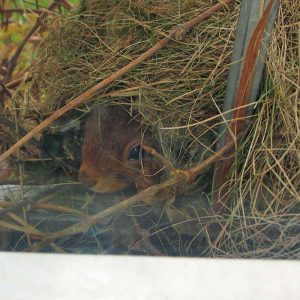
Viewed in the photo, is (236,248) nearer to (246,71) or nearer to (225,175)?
(225,175)

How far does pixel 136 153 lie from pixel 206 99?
17 cm

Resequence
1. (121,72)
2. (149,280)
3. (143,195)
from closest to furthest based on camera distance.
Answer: (149,280), (143,195), (121,72)

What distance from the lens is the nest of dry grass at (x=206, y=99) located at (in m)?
1.03

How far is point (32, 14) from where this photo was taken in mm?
1688

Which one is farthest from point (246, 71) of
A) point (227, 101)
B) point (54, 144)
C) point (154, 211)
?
point (54, 144)

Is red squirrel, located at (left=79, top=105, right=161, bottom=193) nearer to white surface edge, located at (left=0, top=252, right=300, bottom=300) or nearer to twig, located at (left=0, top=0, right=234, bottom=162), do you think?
twig, located at (left=0, top=0, right=234, bottom=162)

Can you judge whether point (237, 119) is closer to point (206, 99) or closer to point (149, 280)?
point (206, 99)

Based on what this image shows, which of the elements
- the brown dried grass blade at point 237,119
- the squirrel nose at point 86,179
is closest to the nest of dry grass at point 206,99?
the brown dried grass blade at point 237,119

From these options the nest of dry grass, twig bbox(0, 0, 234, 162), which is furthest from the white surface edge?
twig bbox(0, 0, 234, 162)

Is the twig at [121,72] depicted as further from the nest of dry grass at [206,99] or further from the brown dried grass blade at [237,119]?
the brown dried grass blade at [237,119]

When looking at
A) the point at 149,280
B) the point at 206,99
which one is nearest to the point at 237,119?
the point at 206,99

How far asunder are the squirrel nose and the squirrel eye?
3.2 inches

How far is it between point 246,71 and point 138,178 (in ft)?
0.89

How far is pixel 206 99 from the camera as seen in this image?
1140 millimetres
